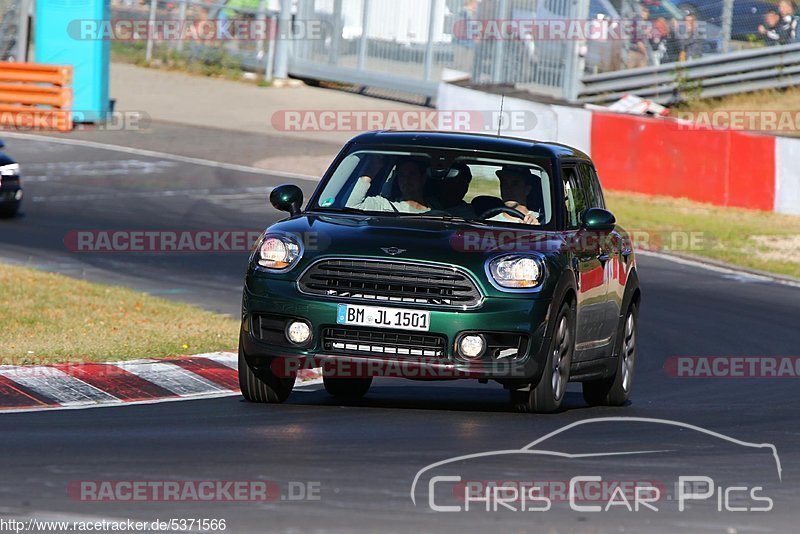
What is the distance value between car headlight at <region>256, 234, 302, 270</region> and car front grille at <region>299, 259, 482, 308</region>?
152 millimetres

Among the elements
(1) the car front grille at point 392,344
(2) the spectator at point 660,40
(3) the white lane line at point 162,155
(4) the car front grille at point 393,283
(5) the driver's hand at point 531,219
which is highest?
(2) the spectator at point 660,40

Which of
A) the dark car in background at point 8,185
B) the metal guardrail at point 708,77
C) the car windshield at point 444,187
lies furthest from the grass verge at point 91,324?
the metal guardrail at point 708,77

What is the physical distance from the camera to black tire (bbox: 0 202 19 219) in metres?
19.6

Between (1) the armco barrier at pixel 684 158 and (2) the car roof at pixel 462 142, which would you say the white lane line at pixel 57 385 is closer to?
(2) the car roof at pixel 462 142

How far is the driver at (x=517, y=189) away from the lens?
9344mm

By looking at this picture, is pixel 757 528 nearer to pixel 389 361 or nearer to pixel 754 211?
pixel 389 361

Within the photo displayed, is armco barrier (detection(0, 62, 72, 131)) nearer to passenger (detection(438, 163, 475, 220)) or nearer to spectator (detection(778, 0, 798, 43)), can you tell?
spectator (detection(778, 0, 798, 43))

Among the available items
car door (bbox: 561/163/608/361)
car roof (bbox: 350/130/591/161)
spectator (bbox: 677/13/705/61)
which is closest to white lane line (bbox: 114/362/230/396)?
car roof (bbox: 350/130/591/161)

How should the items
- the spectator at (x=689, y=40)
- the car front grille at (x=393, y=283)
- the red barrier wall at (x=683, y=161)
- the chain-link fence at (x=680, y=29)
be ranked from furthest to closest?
the spectator at (x=689, y=40) → the chain-link fence at (x=680, y=29) → the red barrier wall at (x=683, y=161) → the car front grille at (x=393, y=283)

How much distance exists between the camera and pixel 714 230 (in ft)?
71.6

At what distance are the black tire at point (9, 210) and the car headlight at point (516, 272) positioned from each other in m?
12.4

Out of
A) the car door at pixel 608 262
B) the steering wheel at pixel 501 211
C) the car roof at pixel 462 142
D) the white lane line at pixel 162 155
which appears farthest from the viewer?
the white lane line at pixel 162 155

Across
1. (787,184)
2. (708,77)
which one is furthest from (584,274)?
(708,77)

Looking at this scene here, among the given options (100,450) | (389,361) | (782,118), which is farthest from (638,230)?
(100,450)
